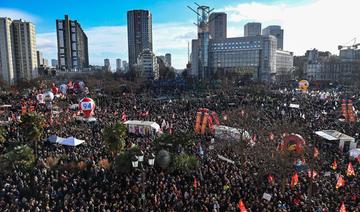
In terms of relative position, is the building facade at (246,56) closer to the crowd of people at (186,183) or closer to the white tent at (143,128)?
the white tent at (143,128)

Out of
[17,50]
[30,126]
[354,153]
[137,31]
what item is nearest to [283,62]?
[137,31]

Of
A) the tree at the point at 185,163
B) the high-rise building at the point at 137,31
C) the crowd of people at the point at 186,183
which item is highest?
the high-rise building at the point at 137,31

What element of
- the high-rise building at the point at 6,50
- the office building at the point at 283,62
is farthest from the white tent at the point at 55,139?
the office building at the point at 283,62

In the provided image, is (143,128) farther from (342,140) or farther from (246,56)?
(246,56)

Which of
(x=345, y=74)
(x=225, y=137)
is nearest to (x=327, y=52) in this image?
(x=345, y=74)

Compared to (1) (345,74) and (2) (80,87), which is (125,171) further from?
(1) (345,74)

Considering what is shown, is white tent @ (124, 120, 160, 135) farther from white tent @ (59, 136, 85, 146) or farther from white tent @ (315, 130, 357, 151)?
white tent @ (315, 130, 357, 151)
